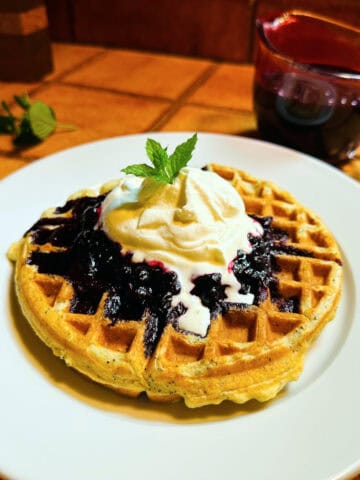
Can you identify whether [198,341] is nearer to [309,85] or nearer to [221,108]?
[309,85]

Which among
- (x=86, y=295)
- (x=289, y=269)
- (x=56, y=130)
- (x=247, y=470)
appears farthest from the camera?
(x=56, y=130)

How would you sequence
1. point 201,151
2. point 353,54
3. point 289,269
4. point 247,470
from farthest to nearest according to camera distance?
point 353,54 → point 201,151 → point 289,269 → point 247,470

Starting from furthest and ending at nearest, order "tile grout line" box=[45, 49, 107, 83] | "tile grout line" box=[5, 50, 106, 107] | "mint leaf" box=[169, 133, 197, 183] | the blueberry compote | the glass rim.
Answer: "tile grout line" box=[45, 49, 107, 83] < "tile grout line" box=[5, 50, 106, 107] < the glass rim < "mint leaf" box=[169, 133, 197, 183] < the blueberry compote

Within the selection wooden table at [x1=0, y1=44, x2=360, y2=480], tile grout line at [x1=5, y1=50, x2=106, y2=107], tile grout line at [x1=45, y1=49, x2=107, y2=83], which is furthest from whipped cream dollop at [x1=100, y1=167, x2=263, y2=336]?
tile grout line at [x1=45, y1=49, x2=107, y2=83]

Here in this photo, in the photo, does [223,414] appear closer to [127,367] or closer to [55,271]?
[127,367]

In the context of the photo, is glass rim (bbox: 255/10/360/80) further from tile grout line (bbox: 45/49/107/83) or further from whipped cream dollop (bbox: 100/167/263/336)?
tile grout line (bbox: 45/49/107/83)

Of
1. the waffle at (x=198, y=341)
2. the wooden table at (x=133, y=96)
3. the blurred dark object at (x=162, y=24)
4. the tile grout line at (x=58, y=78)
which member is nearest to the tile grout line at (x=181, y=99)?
the wooden table at (x=133, y=96)

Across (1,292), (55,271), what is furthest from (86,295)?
(1,292)
